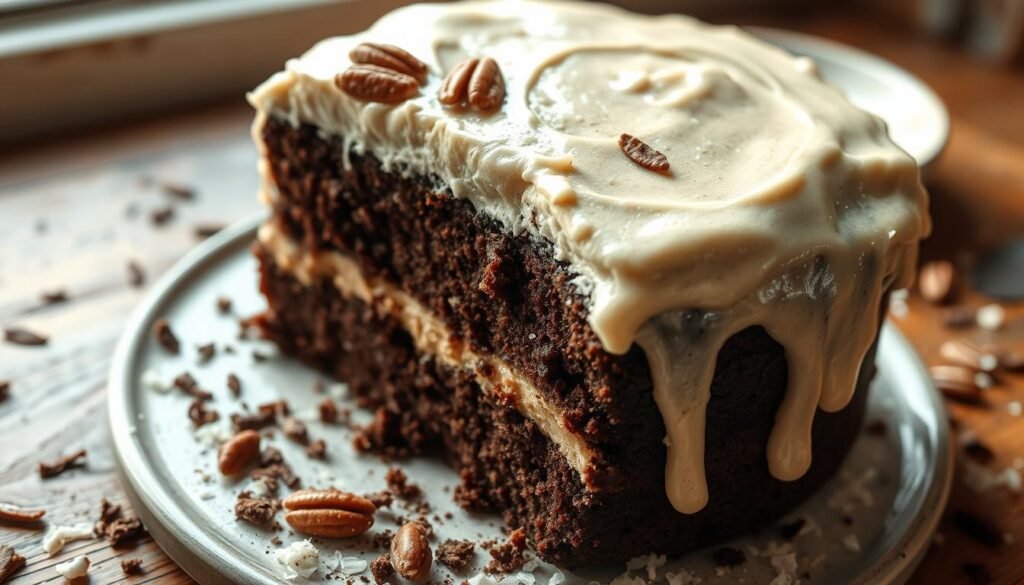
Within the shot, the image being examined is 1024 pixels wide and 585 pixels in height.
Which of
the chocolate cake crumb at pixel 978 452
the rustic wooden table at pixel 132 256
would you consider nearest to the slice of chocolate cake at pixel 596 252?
the chocolate cake crumb at pixel 978 452

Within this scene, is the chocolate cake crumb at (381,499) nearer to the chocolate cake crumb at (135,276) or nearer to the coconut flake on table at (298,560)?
the coconut flake on table at (298,560)

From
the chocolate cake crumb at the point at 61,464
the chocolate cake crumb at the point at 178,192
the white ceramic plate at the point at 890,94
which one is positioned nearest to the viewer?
the chocolate cake crumb at the point at 61,464

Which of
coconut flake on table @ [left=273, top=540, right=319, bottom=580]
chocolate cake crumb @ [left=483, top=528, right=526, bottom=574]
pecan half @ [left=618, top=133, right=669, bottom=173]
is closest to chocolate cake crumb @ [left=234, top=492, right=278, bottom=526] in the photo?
coconut flake on table @ [left=273, top=540, right=319, bottom=580]

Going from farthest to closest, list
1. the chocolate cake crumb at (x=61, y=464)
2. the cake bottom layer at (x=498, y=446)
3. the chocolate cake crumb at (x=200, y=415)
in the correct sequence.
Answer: the chocolate cake crumb at (x=200, y=415)
the chocolate cake crumb at (x=61, y=464)
the cake bottom layer at (x=498, y=446)

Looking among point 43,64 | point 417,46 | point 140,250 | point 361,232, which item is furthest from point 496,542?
point 43,64

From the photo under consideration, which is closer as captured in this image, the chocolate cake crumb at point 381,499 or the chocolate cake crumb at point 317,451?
the chocolate cake crumb at point 381,499

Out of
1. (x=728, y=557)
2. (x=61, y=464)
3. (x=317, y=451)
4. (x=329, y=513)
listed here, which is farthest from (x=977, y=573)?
(x=61, y=464)

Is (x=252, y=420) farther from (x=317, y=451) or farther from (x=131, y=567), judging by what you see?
(x=131, y=567)

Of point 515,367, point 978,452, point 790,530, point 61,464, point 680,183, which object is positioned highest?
point 680,183
